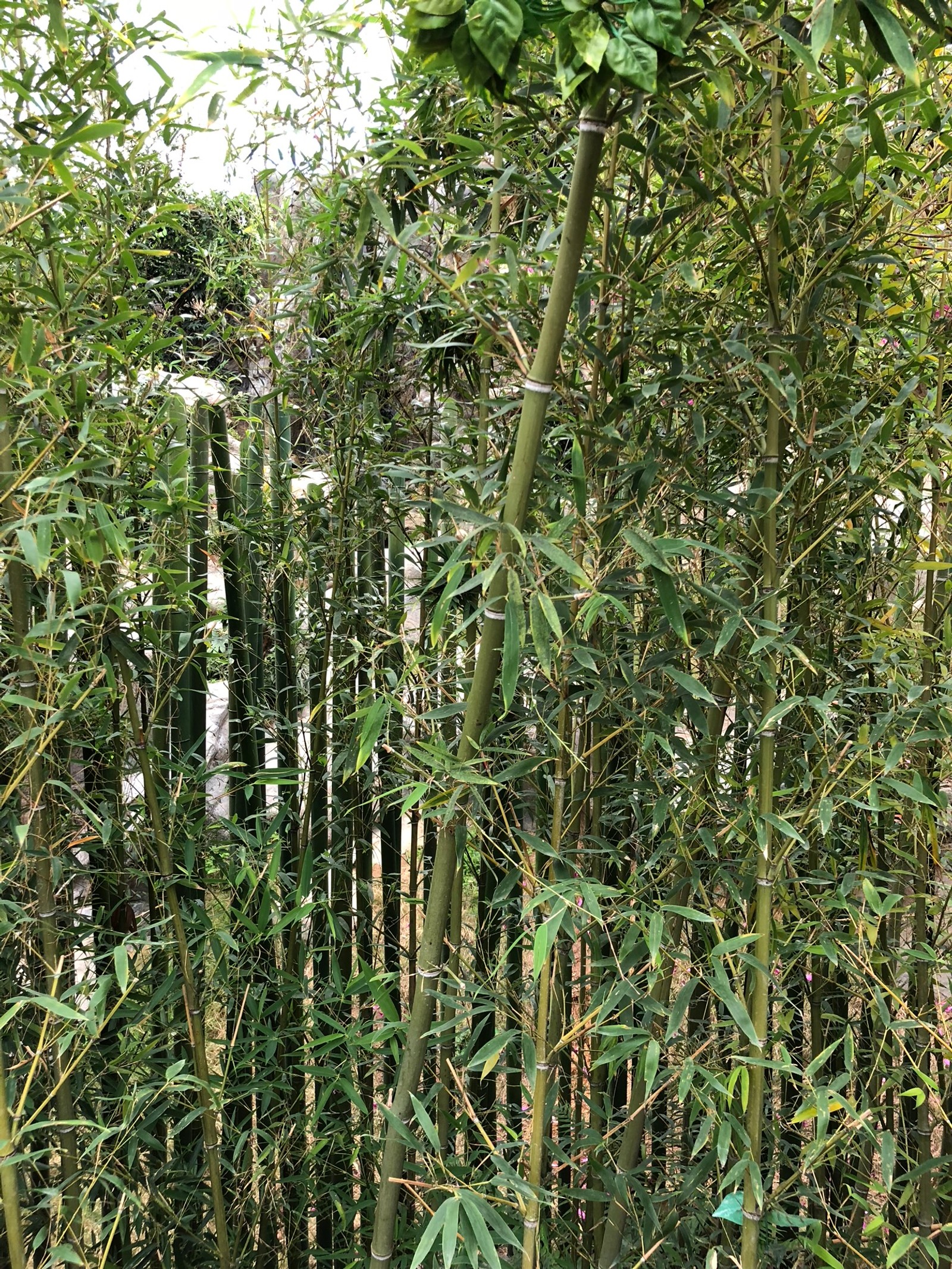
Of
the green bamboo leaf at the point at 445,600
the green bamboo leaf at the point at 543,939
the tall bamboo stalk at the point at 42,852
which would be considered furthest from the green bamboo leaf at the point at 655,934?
Answer: the tall bamboo stalk at the point at 42,852

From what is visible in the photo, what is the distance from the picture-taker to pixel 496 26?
0.98m

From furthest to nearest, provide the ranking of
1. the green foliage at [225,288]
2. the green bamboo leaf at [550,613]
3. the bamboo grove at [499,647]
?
the green foliage at [225,288] < the bamboo grove at [499,647] < the green bamboo leaf at [550,613]

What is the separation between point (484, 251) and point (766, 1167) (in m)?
1.42

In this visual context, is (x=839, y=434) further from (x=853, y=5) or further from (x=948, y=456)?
(x=853, y=5)

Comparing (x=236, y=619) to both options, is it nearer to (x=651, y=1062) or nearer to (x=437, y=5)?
(x=651, y=1062)

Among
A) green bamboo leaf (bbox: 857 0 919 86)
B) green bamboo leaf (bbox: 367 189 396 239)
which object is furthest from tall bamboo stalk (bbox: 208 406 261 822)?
green bamboo leaf (bbox: 857 0 919 86)

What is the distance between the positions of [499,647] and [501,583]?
0.08m

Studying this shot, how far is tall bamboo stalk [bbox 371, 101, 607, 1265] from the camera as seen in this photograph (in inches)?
45.2

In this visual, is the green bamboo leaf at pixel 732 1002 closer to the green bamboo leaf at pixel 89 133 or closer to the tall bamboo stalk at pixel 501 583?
the tall bamboo stalk at pixel 501 583

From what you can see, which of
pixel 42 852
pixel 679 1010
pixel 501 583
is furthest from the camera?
pixel 42 852

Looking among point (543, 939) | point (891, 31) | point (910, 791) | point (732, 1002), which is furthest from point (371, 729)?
point (891, 31)

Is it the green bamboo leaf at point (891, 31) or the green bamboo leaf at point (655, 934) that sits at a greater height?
the green bamboo leaf at point (891, 31)

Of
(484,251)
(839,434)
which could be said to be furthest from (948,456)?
(484,251)

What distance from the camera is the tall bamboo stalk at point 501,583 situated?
3.76 ft
